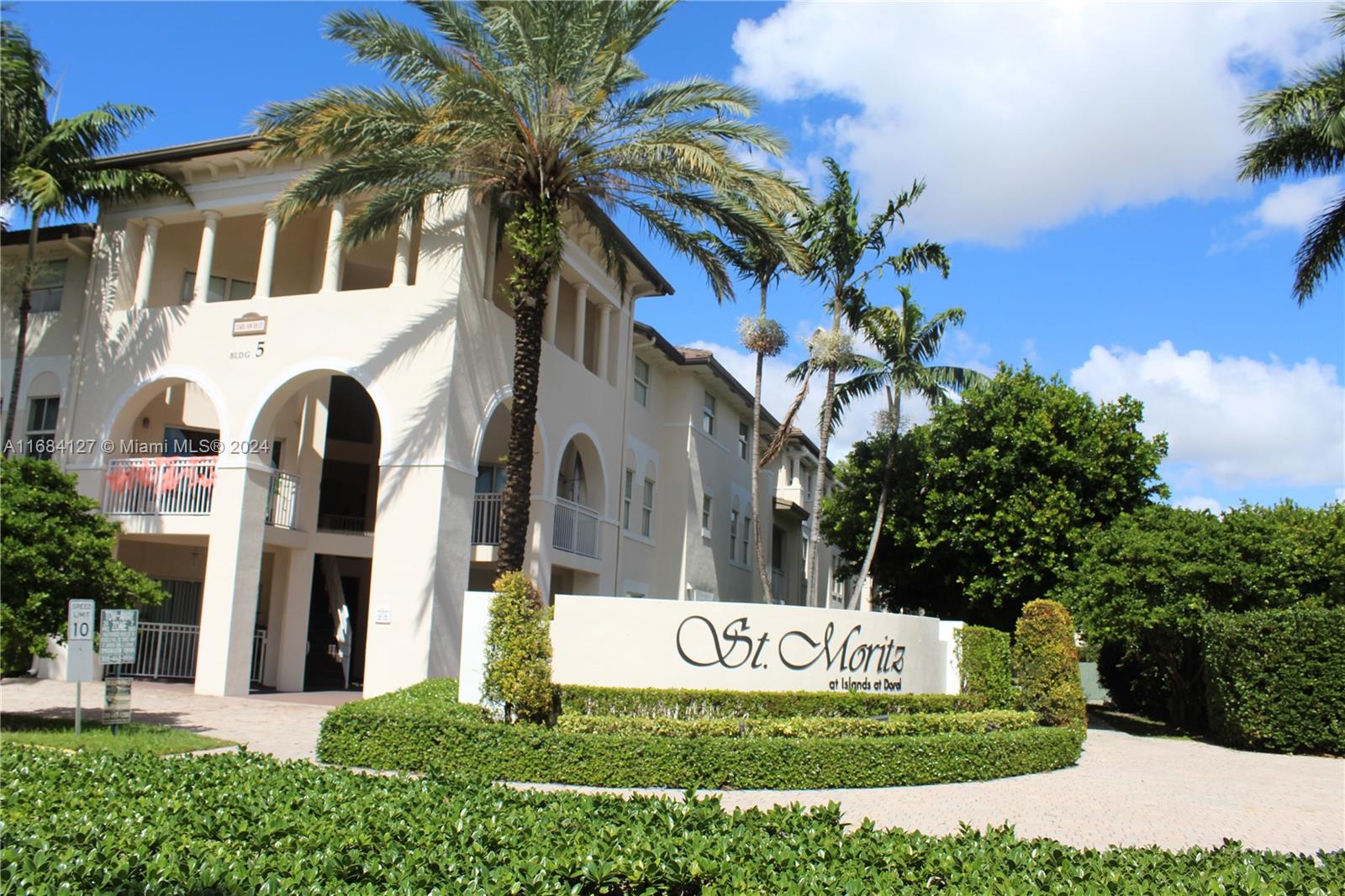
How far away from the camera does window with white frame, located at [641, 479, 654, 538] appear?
97.5ft

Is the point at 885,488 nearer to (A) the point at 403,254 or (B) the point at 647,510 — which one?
(B) the point at 647,510

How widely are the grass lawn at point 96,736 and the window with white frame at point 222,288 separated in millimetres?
11223

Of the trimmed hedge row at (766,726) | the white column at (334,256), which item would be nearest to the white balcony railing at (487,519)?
the white column at (334,256)

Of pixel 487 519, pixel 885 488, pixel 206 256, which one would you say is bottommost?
pixel 487 519

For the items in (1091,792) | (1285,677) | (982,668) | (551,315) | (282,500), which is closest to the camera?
(1091,792)

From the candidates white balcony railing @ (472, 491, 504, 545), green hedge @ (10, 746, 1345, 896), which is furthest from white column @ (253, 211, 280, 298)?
green hedge @ (10, 746, 1345, 896)

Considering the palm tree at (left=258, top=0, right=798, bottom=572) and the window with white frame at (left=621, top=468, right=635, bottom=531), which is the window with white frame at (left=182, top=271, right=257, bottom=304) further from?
the window with white frame at (left=621, top=468, right=635, bottom=531)

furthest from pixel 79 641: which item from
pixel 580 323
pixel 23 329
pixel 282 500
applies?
pixel 580 323

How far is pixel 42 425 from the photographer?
22.7 m

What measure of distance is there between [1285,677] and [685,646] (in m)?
12.0

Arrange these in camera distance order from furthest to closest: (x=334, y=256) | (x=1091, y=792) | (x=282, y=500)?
(x=282, y=500) → (x=334, y=256) → (x=1091, y=792)

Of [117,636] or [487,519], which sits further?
[487,519]

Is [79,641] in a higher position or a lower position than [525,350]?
lower

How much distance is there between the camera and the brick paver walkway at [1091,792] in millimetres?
10672
